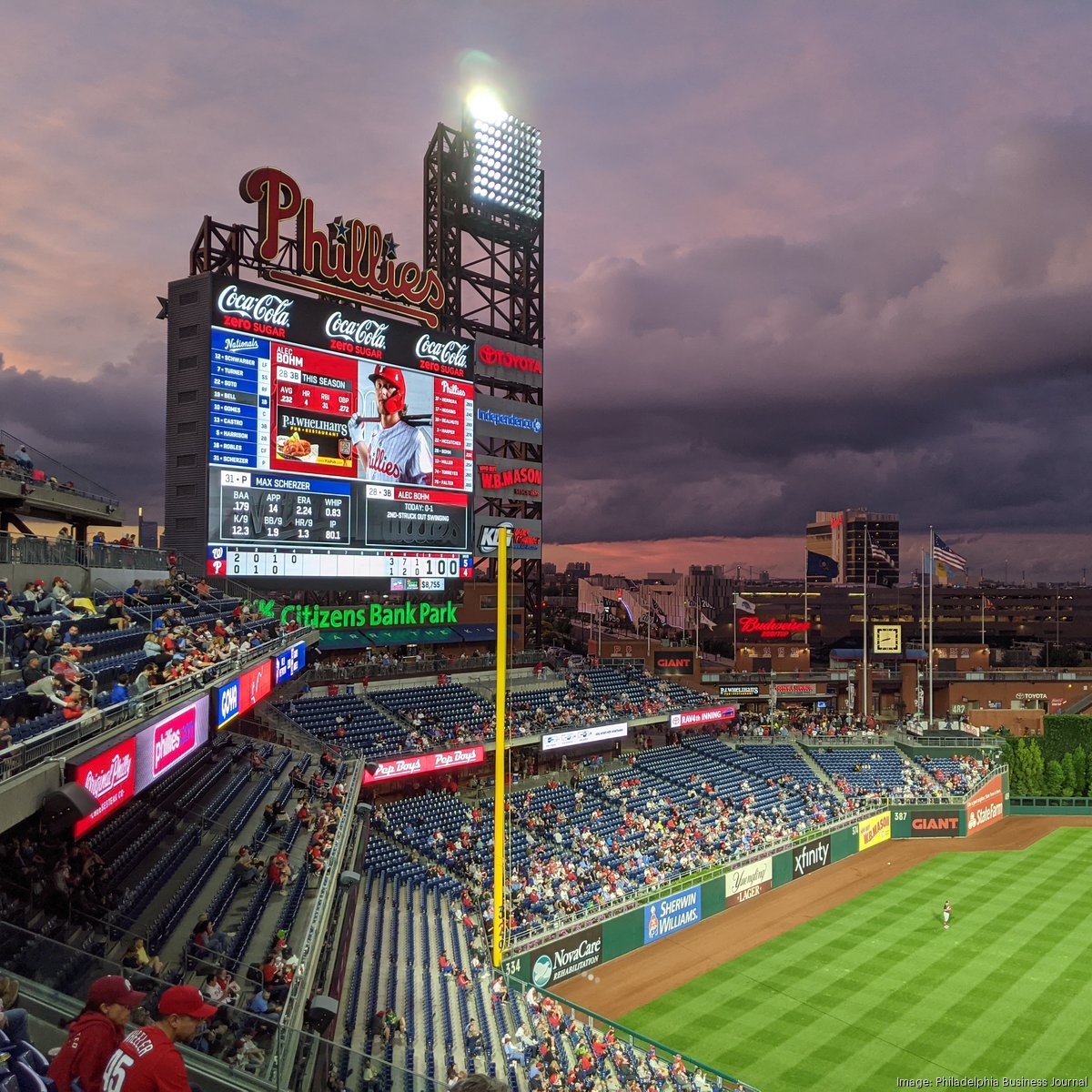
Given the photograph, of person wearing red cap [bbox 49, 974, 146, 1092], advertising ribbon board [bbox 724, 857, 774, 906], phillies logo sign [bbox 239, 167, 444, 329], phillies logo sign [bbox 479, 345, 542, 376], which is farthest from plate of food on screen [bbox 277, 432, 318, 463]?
person wearing red cap [bbox 49, 974, 146, 1092]

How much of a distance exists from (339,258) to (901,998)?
83.4ft

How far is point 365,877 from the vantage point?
20141mm

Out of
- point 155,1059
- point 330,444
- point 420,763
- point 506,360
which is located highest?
point 506,360

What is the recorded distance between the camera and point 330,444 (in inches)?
984

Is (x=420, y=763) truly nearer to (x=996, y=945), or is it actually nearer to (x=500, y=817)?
(x=500, y=817)

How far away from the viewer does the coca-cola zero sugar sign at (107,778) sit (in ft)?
26.2

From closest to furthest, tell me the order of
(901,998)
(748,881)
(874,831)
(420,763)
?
1. (901,998)
2. (420,763)
3. (748,881)
4. (874,831)

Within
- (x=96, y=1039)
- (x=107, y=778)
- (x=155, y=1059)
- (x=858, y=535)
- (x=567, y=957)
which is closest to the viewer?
(x=155, y=1059)

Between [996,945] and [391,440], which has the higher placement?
[391,440]

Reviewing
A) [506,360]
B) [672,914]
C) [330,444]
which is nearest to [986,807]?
[672,914]

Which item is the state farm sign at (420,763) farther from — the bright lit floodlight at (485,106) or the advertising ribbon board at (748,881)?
the bright lit floodlight at (485,106)

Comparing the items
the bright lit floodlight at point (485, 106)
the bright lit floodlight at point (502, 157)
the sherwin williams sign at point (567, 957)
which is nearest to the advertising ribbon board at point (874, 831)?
the sherwin williams sign at point (567, 957)

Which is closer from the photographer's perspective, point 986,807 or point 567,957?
point 567,957

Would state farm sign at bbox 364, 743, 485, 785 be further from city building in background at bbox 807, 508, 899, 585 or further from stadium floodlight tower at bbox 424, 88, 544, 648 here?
city building in background at bbox 807, 508, 899, 585
